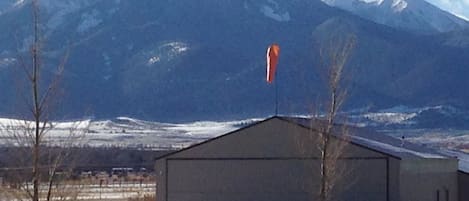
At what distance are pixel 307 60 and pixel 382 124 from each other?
26362mm

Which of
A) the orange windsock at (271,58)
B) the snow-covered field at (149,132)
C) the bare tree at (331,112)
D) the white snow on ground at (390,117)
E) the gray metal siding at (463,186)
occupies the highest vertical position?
the white snow on ground at (390,117)

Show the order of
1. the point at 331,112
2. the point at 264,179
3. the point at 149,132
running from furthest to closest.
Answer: the point at 149,132, the point at 264,179, the point at 331,112

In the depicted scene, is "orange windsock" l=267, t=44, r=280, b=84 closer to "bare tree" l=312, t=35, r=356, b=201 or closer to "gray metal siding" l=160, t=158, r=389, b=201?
"bare tree" l=312, t=35, r=356, b=201

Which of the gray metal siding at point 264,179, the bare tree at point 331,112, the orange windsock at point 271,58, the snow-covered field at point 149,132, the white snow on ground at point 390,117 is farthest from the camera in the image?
the white snow on ground at point 390,117

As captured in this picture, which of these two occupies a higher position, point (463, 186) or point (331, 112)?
point (331, 112)

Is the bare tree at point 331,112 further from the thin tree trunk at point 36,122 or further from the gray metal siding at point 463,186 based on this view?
the gray metal siding at point 463,186

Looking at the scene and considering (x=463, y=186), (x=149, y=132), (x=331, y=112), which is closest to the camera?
(x=331, y=112)

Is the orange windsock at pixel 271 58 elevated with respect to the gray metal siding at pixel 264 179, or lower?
elevated

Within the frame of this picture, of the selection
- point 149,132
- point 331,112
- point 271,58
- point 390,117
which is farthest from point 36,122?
point 390,117

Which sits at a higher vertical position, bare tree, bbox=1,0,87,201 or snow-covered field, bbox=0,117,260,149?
snow-covered field, bbox=0,117,260,149

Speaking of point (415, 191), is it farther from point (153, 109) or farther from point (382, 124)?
point (153, 109)

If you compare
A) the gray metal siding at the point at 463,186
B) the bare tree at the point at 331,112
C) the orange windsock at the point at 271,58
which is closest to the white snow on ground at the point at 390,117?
the gray metal siding at the point at 463,186

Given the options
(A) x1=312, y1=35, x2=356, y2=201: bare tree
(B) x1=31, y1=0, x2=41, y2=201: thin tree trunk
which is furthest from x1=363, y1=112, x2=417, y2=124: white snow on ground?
(B) x1=31, y1=0, x2=41, y2=201: thin tree trunk

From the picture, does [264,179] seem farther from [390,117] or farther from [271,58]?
[390,117]
